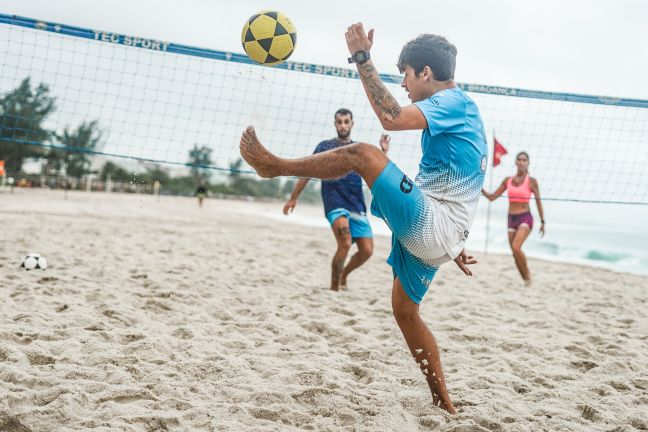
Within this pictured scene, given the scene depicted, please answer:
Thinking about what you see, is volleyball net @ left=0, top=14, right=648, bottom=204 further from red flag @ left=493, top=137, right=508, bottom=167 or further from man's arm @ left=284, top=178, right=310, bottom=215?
red flag @ left=493, top=137, right=508, bottom=167

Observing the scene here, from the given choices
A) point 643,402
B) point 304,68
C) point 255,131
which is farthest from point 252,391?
point 304,68

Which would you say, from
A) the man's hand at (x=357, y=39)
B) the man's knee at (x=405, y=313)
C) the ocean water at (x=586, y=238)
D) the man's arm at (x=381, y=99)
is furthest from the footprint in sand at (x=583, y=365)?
the ocean water at (x=586, y=238)

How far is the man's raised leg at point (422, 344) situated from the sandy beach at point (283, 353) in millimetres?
103

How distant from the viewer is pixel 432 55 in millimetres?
2500

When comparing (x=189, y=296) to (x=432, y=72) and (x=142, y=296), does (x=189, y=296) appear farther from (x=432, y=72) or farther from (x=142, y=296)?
(x=432, y=72)

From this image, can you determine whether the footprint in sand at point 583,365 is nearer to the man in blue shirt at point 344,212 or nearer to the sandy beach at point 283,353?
the sandy beach at point 283,353

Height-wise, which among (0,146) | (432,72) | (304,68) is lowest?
(0,146)

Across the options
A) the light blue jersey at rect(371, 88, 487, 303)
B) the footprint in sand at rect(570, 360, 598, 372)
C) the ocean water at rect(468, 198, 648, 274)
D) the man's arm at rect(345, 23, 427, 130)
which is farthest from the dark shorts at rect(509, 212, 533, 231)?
the man's arm at rect(345, 23, 427, 130)

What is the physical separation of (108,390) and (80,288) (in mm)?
2359

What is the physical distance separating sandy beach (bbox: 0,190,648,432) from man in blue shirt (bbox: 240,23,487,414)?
48 cm

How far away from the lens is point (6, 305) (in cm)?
389

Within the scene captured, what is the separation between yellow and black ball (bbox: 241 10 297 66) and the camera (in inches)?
142

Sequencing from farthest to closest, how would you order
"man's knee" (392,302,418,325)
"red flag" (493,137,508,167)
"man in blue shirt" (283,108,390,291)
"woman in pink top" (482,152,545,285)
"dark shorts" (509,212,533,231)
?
"red flag" (493,137,508,167) → "dark shorts" (509,212,533,231) → "woman in pink top" (482,152,545,285) → "man in blue shirt" (283,108,390,291) → "man's knee" (392,302,418,325)

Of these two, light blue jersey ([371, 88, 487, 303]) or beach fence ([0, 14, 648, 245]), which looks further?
beach fence ([0, 14, 648, 245])
